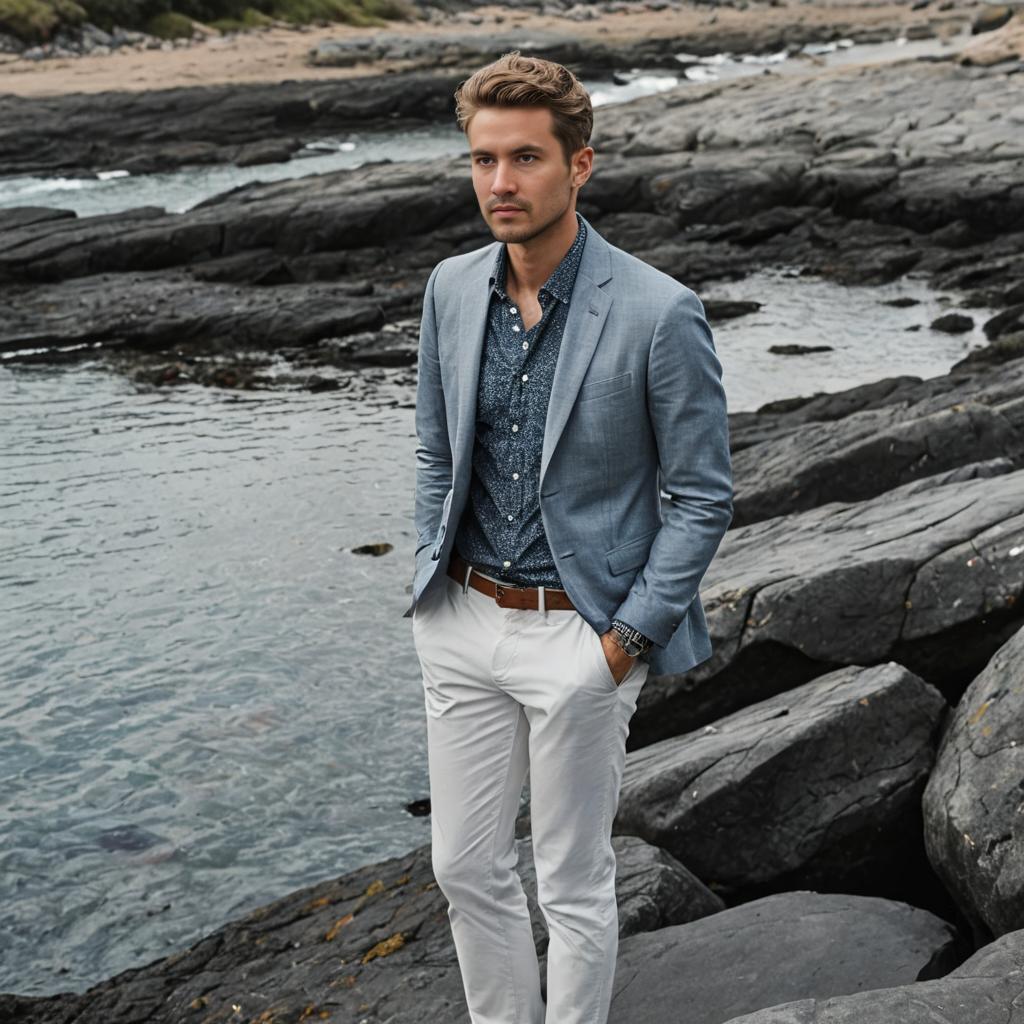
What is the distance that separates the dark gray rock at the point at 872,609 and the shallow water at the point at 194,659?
199cm

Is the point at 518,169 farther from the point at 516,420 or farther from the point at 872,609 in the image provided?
the point at 872,609

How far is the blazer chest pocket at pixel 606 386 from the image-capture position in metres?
3.62

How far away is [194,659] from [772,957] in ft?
20.6

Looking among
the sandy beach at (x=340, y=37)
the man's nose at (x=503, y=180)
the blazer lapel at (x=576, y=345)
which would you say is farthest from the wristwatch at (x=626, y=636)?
the sandy beach at (x=340, y=37)

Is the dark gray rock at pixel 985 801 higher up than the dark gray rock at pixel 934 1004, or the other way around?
the dark gray rock at pixel 934 1004

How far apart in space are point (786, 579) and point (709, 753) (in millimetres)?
1420

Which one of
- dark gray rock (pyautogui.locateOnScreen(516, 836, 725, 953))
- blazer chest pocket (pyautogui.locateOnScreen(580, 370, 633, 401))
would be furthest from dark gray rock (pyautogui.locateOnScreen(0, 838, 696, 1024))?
blazer chest pocket (pyautogui.locateOnScreen(580, 370, 633, 401))

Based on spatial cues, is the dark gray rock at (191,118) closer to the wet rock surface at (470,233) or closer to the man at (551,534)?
the wet rock surface at (470,233)

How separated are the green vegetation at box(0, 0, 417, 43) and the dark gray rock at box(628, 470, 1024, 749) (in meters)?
51.1

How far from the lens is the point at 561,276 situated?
375 centimetres

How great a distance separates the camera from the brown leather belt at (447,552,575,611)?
3701 millimetres

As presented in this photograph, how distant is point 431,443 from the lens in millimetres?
4074

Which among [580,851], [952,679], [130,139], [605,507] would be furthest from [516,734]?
[130,139]

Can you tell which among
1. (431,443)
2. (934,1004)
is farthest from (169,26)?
(934,1004)
